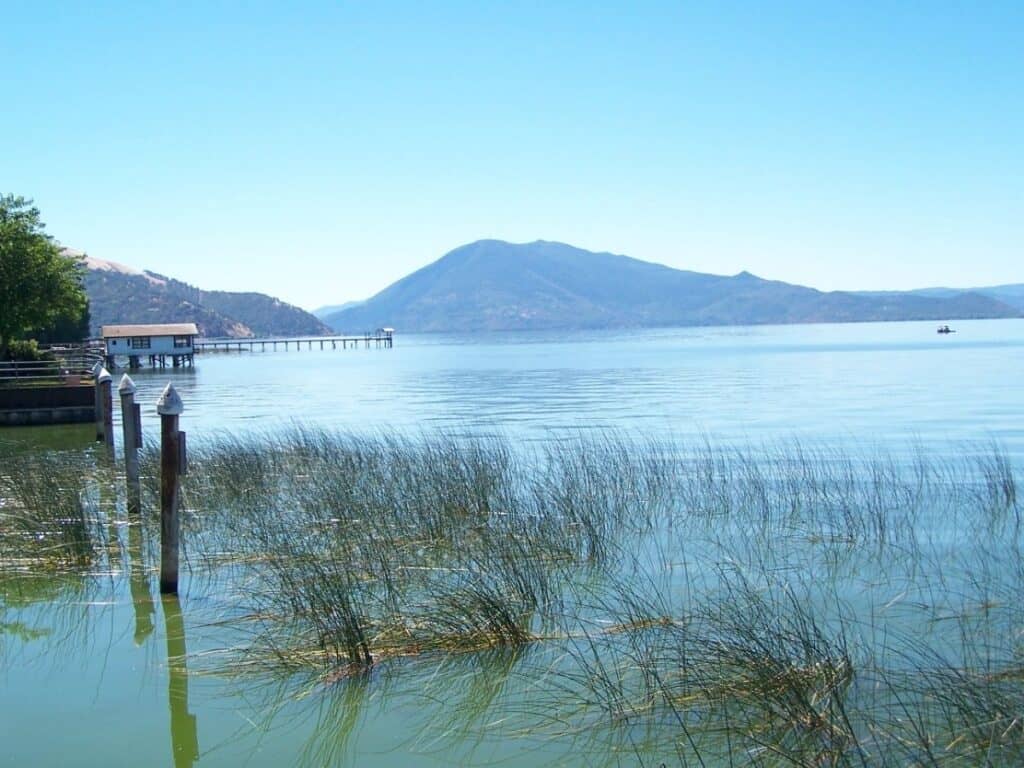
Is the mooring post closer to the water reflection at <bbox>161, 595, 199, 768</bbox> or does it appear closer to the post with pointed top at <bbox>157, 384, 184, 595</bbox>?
the post with pointed top at <bbox>157, 384, 184, 595</bbox>

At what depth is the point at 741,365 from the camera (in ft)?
233

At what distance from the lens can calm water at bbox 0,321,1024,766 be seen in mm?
6836

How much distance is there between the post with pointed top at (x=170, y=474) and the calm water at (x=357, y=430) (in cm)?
41

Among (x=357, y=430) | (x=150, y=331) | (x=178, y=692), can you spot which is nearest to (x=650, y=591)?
(x=178, y=692)

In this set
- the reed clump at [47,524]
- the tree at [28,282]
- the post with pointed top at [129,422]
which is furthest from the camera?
the tree at [28,282]

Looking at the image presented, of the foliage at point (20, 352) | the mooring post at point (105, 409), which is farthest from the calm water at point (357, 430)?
the foliage at point (20, 352)

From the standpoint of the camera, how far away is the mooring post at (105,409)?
22406mm

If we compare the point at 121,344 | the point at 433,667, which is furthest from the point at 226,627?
the point at 121,344

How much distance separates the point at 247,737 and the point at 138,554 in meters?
5.21

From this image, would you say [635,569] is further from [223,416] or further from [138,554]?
[223,416]

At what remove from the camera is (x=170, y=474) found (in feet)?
31.4

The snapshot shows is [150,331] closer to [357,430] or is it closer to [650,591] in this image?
[357,430]

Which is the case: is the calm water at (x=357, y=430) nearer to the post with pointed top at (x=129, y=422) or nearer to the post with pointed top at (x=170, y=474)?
the post with pointed top at (x=170, y=474)

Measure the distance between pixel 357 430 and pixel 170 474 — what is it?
19.8 metres
